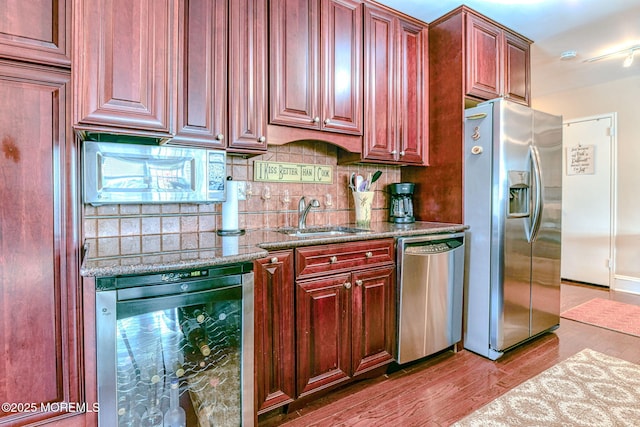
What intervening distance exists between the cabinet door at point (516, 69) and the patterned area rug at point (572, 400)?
2.13m

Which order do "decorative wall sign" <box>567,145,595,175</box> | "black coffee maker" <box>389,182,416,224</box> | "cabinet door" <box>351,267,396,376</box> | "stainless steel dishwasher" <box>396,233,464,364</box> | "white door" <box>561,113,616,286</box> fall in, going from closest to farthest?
"cabinet door" <box>351,267,396,376</box> < "stainless steel dishwasher" <box>396,233,464,364</box> < "black coffee maker" <box>389,182,416,224</box> < "white door" <box>561,113,616,286</box> < "decorative wall sign" <box>567,145,595,175</box>

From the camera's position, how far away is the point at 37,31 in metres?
1.36

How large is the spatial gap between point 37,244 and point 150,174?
546mm

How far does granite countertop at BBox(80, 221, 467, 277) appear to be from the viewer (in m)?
1.19

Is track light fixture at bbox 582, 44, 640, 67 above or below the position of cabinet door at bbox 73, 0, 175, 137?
above

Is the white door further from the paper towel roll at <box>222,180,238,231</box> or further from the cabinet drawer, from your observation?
the paper towel roll at <box>222,180,238,231</box>

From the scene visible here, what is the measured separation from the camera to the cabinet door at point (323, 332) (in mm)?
1715

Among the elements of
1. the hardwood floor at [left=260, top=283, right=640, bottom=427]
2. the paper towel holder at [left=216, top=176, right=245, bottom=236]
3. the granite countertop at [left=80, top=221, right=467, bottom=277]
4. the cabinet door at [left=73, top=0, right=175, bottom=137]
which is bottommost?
the hardwood floor at [left=260, top=283, right=640, bottom=427]

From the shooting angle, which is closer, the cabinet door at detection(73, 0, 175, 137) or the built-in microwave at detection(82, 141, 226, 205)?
the cabinet door at detection(73, 0, 175, 137)

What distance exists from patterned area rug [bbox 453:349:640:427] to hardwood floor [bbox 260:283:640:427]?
0.07 meters

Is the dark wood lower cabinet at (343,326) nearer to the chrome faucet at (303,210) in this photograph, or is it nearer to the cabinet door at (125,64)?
the chrome faucet at (303,210)

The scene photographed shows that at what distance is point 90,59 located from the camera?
51.1 inches

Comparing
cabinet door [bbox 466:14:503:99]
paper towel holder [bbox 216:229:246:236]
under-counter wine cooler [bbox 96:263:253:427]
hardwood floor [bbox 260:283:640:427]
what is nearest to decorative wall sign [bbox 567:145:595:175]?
hardwood floor [bbox 260:283:640:427]

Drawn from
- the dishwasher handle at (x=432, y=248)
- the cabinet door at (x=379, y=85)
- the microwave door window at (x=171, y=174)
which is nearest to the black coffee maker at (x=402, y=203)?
the cabinet door at (x=379, y=85)
